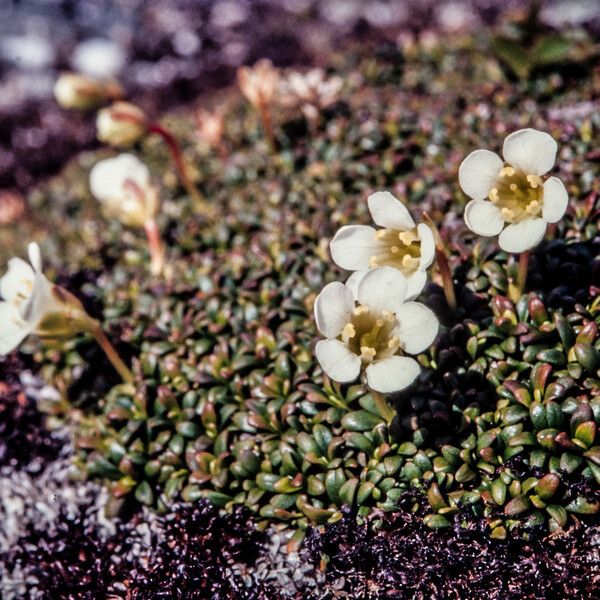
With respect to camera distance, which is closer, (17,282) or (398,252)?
(398,252)

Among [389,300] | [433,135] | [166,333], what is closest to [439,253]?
[389,300]

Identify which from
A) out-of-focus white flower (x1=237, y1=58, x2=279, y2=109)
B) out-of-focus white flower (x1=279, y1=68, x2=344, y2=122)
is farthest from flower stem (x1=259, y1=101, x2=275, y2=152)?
out-of-focus white flower (x1=279, y1=68, x2=344, y2=122)

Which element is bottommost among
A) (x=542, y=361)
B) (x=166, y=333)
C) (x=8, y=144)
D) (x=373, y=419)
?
(x=8, y=144)

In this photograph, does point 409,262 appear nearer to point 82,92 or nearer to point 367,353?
point 367,353

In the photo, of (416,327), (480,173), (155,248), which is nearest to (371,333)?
(416,327)

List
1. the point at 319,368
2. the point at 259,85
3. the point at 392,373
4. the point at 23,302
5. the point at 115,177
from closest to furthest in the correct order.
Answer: the point at 392,373 → the point at 23,302 → the point at 319,368 → the point at 115,177 → the point at 259,85

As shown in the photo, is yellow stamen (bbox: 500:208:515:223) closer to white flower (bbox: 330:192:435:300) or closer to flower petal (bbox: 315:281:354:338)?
white flower (bbox: 330:192:435:300)

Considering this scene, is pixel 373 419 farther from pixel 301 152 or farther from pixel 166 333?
pixel 301 152
